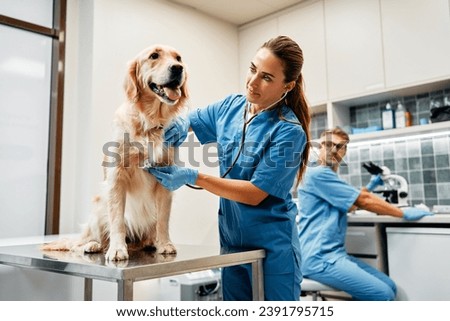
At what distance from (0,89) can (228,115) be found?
204 centimetres

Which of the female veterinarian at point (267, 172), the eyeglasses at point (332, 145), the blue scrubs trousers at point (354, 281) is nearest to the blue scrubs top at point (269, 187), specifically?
the female veterinarian at point (267, 172)

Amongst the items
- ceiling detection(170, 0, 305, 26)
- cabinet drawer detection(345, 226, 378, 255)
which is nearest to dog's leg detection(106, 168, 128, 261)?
cabinet drawer detection(345, 226, 378, 255)

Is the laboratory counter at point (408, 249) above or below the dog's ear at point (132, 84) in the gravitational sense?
below

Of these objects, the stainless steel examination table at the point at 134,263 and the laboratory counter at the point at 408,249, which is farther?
the laboratory counter at the point at 408,249

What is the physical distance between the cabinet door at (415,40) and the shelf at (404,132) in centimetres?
34

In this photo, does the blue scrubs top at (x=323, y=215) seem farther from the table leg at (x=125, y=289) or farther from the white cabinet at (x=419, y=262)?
the table leg at (x=125, y=289)

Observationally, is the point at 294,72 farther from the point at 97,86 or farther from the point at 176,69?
the point at 97,86

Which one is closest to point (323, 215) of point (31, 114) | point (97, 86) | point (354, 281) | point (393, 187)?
point (354, 281)

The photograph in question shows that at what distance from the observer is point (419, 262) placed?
8.37ft

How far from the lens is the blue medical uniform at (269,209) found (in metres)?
1.43

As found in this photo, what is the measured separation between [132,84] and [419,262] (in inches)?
81.2

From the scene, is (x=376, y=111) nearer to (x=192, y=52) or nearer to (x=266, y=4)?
(x=266, y=4)

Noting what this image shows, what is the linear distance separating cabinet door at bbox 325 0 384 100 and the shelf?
0.35 m
